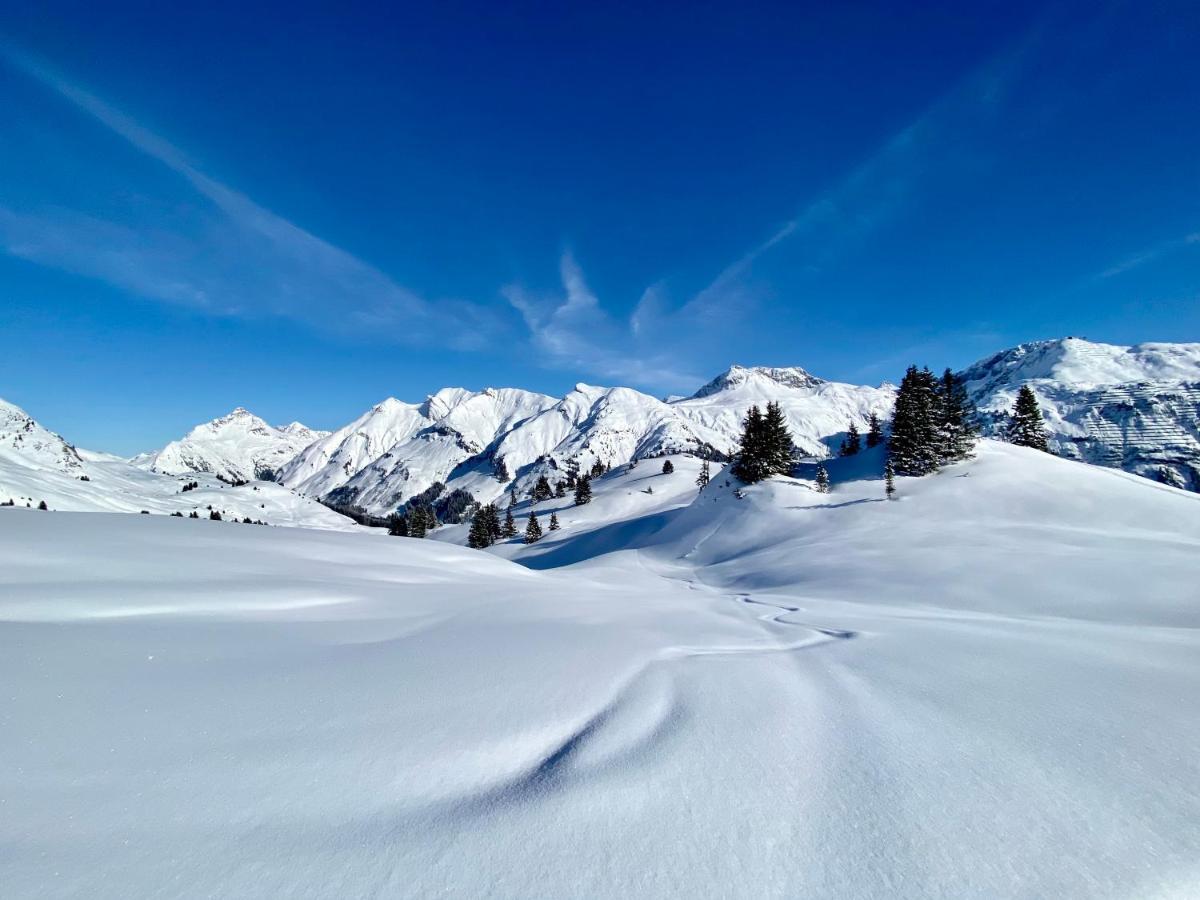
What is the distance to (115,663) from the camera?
3.27 m

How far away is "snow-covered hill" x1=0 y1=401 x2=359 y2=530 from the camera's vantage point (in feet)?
303

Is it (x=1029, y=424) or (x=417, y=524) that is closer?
(x=1029, y=424)

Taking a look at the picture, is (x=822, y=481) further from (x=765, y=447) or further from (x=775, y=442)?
(x=765, y=447)

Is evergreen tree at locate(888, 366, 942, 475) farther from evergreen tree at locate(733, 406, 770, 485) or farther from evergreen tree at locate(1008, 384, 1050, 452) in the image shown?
evergreen tree at locate(1008, 384, 1050, 452)

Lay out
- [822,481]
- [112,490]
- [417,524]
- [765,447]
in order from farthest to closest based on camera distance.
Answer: [112,490]
[417,524]
[765,447]
[822,481]

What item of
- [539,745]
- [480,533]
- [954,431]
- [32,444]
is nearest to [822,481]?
[954,431]

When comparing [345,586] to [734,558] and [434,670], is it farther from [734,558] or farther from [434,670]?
[734,558]

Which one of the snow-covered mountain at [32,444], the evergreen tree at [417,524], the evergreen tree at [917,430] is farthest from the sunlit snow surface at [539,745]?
the snow-covered mountain at [32,444]

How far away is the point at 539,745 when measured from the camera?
2.73 meters

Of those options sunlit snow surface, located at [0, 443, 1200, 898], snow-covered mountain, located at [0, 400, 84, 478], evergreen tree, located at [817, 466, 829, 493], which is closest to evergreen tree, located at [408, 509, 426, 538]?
evergreen tree, located at [817, 466, 829, 493]

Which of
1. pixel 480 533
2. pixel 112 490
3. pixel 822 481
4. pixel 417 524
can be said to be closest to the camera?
pixel 822 481

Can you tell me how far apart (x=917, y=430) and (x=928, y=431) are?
0.64m

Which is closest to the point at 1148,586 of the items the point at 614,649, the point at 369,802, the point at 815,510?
the point at 614,649

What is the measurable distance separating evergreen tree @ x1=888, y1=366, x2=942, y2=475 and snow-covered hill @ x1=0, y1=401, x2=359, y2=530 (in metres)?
118
